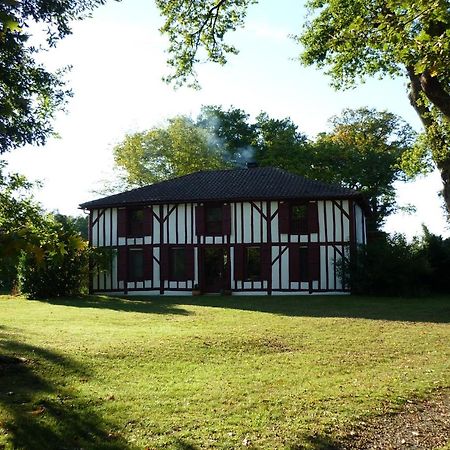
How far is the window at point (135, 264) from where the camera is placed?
91.6 ft

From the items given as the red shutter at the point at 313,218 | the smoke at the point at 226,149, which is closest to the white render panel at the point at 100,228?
the red shutter at the point at 313,218

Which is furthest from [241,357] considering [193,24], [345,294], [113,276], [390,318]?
[113,276]

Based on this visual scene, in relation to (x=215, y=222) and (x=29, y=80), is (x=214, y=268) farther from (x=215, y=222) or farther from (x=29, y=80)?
(x=29, y=80)

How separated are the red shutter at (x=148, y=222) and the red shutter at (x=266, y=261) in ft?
19.5

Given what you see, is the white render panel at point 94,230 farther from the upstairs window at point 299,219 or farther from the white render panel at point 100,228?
the upstairs window at point 299,219

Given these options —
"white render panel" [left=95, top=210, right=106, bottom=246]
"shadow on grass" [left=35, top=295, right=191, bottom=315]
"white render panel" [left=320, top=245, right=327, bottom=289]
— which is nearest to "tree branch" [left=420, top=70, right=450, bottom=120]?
"shadow on grass" [left=35, top=295, right=191, bottom=315]

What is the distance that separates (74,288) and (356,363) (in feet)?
62.5

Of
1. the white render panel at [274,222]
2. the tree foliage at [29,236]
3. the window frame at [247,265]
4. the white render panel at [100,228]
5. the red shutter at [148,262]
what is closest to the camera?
the tree foliage at [29,236]

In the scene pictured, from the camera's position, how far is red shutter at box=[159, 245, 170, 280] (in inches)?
1073

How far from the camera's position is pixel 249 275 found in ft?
86.9

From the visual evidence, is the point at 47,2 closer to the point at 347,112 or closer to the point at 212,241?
the point at 212,241

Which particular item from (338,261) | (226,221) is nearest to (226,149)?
(226,221)

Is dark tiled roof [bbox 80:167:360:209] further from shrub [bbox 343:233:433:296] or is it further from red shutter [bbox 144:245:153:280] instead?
shrub [bbox 343:233:433:296]

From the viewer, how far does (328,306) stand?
64.2ft
